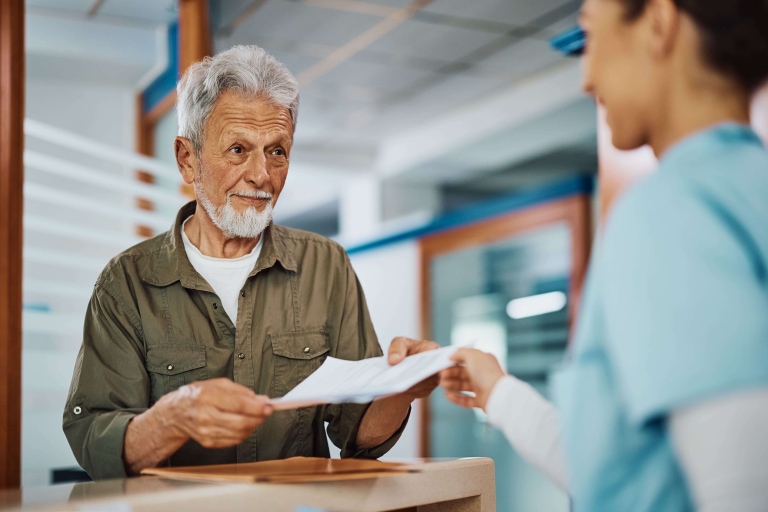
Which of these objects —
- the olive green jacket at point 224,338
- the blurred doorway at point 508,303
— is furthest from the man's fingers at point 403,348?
the blurred doorway at point 508,303

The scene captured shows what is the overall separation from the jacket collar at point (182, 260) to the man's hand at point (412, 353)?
46 centimetres

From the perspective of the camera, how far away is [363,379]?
1.34m

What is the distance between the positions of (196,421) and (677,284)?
0.81m

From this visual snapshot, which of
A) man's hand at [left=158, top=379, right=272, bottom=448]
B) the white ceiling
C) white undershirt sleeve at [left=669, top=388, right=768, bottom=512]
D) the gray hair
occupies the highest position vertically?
the white ceiling

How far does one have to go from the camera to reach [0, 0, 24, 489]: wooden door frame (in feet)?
7.83

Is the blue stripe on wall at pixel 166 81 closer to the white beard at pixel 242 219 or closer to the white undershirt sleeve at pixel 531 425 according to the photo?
the white beard at pixel 242 219

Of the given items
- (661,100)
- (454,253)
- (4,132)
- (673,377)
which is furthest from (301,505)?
(454,253)

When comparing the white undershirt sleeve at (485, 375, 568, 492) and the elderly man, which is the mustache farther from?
the white undershirt sleeve at (485, 375, 568, 492)

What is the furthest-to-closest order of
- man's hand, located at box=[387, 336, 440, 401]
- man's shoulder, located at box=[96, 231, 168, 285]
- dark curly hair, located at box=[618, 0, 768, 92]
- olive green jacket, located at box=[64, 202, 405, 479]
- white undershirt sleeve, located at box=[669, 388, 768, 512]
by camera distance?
man's shoulder, located at box=[96, 231, 168, 285]
olive green jacket, located at box=[64, 202, 405, 479]
man's hand, located at box=[387, 336, 440, 401]
dark curly hair, located at box=[618, 0, 768, 92]
white undershirt sleeve, located at box=[669, 388, 768, 512]

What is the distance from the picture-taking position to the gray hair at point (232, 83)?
1.85m

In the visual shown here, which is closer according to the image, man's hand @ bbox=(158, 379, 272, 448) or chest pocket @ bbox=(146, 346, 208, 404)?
man's hand @ bbox=(158, 379, 272, 448)

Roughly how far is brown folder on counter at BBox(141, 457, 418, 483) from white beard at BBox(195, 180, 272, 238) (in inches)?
23.4

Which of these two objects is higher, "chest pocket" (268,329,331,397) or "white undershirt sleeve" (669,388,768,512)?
"chest pocket" (268,329,331,397)

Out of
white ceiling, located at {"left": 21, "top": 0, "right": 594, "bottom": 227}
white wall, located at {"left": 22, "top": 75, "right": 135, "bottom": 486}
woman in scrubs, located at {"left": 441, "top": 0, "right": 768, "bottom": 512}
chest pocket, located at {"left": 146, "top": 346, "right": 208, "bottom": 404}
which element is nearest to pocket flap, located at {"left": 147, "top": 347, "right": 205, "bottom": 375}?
chest pocket, located at {"left": 146, "top": 346, "right": 208, "bottom": 404}
